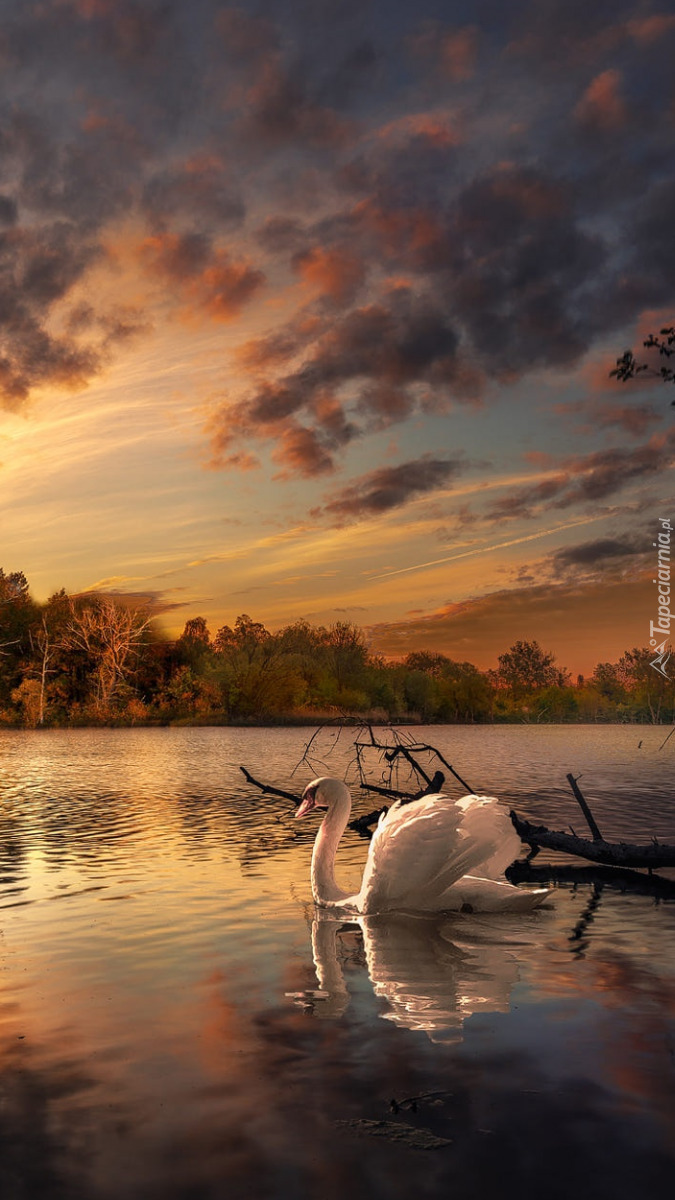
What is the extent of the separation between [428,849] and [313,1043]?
4.48 metres

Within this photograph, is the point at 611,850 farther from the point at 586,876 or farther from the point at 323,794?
the point at 323,794

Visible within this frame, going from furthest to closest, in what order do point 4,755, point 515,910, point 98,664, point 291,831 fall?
point 98,664
point 4,755
point 291,831
point 515,910

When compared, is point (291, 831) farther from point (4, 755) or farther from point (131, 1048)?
point (4, 755)

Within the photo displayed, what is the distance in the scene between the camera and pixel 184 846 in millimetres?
19062

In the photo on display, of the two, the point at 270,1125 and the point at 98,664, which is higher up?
the point at 98,664

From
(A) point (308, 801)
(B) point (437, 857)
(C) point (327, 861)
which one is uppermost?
(A) point (308, 801)

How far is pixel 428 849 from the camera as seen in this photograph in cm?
1175

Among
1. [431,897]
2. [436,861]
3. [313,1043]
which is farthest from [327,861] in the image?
[313,1043]

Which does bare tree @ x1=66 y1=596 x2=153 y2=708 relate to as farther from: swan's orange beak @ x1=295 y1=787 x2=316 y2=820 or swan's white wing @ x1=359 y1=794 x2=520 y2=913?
swan's white wing @ x1=359 y1=794 x2=520 y2=913

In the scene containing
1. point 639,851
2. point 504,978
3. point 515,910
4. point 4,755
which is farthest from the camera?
point 4,755

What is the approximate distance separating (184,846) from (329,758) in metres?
33.1

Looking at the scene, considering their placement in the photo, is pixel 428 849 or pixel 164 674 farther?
pixel 164 674

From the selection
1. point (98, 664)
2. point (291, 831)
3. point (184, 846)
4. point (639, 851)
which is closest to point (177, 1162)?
point (639, 851)

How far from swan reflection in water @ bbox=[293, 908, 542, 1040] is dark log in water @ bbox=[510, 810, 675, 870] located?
2.16m
